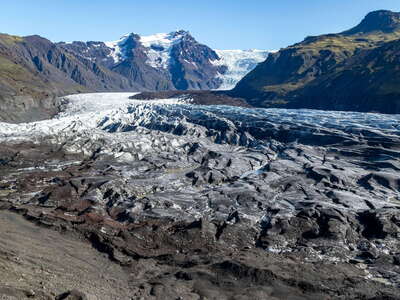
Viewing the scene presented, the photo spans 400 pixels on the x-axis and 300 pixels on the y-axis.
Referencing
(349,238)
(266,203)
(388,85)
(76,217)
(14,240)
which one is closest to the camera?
(14,240)

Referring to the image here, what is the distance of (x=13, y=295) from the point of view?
23.8 metres

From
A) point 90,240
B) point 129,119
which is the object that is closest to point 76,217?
point 90,240

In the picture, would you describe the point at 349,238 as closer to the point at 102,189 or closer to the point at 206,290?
the point at 206,290

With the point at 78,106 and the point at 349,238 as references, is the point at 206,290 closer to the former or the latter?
the point at 349,238

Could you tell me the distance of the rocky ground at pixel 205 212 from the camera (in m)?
31.0

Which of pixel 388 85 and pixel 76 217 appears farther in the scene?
pixel 388 85

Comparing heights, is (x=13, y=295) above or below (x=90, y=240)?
above

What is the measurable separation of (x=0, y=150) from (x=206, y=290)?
198 feet

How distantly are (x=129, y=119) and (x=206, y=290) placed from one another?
283 feet

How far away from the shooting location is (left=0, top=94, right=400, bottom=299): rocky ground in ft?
102

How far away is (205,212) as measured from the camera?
48844 mm

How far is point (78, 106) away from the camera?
144 metres

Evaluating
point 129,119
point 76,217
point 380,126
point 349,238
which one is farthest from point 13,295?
point 129,119

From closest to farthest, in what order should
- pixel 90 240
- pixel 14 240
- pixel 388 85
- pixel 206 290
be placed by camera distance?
pixel 206 290 < pixel 14 240 < pixel 90 240 < pixel 388 85
